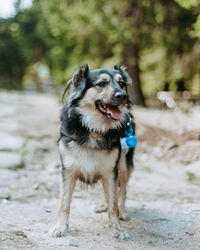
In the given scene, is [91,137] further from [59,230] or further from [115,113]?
[59,230]

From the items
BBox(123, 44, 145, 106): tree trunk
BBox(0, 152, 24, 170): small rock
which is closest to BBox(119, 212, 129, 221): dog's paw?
BBox(0, 152, 24, 170): small rock

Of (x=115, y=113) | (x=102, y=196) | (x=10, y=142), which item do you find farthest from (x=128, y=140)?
(x=10, y=142)

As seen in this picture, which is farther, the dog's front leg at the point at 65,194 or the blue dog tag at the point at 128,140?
the blue dog tag at the point at 128,140

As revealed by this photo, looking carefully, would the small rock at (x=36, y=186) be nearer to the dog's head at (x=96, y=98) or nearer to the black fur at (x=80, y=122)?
the black fur at (x=80, y=122)

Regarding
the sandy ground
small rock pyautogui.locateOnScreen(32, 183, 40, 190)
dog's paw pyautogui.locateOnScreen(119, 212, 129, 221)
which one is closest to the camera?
the sandy ground

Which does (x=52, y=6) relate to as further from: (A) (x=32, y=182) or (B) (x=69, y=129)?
(B) (x=69, y=129)

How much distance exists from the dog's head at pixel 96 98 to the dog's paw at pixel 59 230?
3.82ft

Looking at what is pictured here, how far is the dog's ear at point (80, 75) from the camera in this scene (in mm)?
3590

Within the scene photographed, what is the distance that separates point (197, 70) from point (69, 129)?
15.5 meters

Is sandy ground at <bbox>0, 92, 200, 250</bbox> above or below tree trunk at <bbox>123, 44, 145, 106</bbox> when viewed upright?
below

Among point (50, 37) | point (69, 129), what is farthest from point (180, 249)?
point (50, 37)

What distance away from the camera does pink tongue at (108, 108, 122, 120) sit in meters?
3.55

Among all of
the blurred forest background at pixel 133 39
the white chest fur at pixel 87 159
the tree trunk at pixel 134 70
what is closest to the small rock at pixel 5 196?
the white chest fur at pixel 87 159

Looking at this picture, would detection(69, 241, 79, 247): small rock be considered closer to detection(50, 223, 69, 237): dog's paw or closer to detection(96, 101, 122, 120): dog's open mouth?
detection(50, 223, 69, 237): dog's paw
